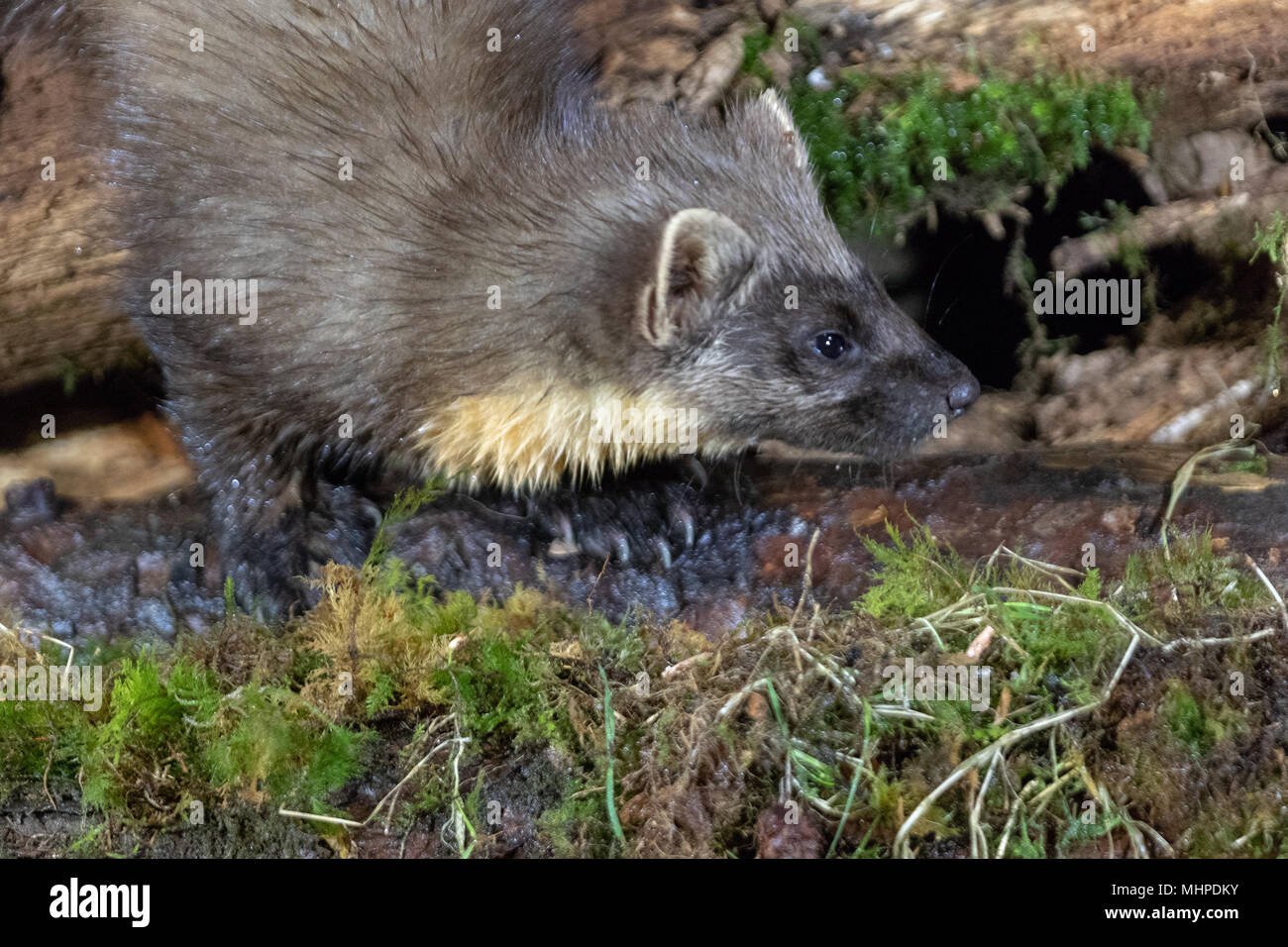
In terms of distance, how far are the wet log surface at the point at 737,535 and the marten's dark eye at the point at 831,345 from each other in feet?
1.34

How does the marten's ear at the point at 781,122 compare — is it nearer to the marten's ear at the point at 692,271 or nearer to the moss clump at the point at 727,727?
the marten's ear at the point at 692,271

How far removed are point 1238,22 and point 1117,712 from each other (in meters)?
2.42

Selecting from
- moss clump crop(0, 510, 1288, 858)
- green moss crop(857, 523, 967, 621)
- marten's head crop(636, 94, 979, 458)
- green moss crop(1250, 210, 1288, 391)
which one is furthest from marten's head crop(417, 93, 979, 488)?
green moss crop(1250, 210, 1288, 391)

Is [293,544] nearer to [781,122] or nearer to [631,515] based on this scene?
[631,515]

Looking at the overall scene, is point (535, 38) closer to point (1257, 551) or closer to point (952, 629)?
point (952, 629)

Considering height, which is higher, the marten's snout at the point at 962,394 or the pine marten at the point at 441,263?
the pine marten at the point at 441,263

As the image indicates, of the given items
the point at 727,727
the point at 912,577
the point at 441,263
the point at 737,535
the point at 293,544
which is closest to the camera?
the point at 727,727

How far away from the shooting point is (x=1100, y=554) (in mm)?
3539

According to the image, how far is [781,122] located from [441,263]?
126cm

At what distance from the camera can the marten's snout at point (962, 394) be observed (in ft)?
12.5

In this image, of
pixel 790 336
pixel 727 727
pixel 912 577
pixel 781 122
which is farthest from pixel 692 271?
pixel 727 727

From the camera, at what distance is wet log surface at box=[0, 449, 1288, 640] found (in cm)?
359

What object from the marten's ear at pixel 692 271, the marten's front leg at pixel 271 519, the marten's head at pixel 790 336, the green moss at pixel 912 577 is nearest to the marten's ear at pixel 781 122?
the marten's head at pixel 790 336

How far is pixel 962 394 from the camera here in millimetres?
3822
